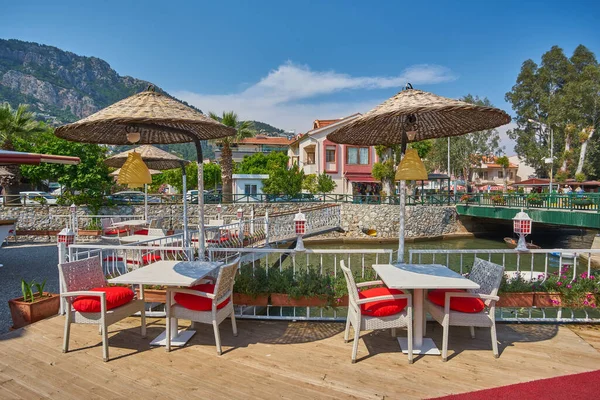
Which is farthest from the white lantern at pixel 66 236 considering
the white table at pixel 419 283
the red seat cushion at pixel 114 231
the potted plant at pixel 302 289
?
the red seat cushion at pixel 114 231

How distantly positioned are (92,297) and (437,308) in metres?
3.51

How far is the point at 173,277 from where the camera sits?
3.77 m

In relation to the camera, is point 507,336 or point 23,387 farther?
point 507,336

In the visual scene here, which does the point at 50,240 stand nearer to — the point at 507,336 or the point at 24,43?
the point at 507,336

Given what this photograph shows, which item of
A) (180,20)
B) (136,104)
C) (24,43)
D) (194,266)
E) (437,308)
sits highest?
(24,43)

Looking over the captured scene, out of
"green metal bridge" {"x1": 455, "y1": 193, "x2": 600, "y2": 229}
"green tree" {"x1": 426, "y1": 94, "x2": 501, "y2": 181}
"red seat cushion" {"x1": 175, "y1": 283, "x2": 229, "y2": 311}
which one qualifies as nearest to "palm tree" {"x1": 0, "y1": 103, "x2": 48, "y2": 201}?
"red seat cushion" {"x1": 175, "y1": 283, "x2": 229, "y2": 311}

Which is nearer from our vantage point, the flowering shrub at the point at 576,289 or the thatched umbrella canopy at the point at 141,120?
the thatched umbrella canopy at the point at 141,120

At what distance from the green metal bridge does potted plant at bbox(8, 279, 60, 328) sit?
63.2 feet

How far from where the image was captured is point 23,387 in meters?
3.03

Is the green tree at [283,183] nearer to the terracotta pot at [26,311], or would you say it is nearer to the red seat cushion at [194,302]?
the terracotta pot at [26,311]

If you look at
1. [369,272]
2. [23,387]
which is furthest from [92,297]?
[369,272]

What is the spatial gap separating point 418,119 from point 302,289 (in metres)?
2.61

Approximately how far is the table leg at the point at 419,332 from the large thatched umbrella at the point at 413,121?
686 mm

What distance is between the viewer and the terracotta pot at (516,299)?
14.2 ft
